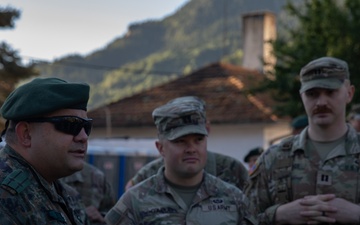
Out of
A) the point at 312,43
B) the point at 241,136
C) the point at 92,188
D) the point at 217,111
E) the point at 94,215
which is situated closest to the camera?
the point at 94,215

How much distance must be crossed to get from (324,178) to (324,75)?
0.66 metres

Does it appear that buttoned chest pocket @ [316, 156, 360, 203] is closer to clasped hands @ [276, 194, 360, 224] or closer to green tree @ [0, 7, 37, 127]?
clasped hands @ [276, 194, 360, 224]

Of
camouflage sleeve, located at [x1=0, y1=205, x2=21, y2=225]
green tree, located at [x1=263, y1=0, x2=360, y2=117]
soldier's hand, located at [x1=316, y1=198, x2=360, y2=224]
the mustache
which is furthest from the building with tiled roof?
camouflage sleeve, located at [x1=0, y1=205, x2=21, y2=225]

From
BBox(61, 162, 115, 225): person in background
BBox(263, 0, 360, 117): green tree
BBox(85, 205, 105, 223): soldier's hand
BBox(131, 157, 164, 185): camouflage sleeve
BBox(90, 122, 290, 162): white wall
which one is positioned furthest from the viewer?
BBox(90, 122, 290, 162): white wall

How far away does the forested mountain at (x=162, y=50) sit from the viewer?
100250 mm

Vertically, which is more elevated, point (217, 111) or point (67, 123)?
point (217, 111)

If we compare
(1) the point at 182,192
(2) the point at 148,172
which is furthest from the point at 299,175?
(2) the point at 148,172

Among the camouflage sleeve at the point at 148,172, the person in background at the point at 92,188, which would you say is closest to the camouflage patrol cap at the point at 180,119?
the camouflage sleeve at the point at 148,172

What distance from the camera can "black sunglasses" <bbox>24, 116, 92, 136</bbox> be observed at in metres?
3.41

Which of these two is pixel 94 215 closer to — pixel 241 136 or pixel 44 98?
pixel 44 98

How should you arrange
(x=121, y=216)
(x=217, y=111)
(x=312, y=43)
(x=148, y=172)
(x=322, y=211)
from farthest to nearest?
(x=217, y=111) → (x=312, y=43) → (x=148, y=172) → (x=322, y=211) → (x=121, y=216)

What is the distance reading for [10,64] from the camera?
82.8 ft

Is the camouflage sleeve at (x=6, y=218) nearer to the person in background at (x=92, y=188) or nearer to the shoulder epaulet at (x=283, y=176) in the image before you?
the shoulder epaulet at (x=283, y=176)

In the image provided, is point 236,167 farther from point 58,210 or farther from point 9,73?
point 9,73
